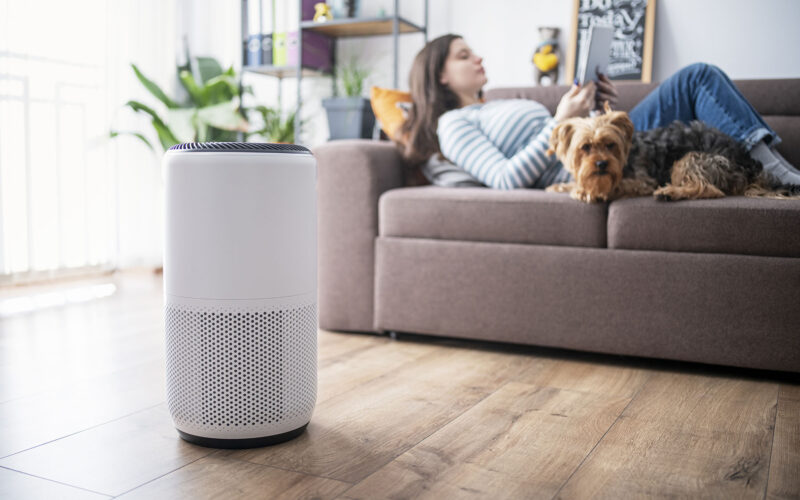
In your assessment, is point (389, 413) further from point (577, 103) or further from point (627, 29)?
point (627, 29)

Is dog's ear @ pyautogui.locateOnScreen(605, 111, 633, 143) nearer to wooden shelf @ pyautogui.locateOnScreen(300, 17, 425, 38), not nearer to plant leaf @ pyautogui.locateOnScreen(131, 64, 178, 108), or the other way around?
wooden shelf @ pyautogui.locateOnScreen(300, 17, 425, 38)

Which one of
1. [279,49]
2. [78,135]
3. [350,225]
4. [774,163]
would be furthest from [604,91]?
[78,135]

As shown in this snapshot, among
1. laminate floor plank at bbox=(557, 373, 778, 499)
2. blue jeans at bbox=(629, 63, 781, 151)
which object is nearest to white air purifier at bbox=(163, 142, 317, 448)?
laminate floor plank at bbox=(557, 373, 778, 499)

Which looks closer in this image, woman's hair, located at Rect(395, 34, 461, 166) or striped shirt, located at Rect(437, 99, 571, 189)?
striped shirt, located at Rect(437, 99, 571, 189)

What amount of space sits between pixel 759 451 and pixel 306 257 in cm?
95

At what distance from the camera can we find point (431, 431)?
143 centimetres

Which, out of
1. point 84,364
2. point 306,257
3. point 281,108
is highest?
point 281,108

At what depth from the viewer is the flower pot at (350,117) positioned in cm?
350

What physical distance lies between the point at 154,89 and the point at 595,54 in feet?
7.85

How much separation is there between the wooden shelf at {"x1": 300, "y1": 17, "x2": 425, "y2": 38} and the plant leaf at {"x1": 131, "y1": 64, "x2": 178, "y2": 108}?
0.82 m

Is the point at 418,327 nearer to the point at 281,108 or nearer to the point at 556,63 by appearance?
the point at 556,63

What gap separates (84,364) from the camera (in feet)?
6.34

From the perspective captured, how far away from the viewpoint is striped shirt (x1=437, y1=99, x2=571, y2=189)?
2.31m

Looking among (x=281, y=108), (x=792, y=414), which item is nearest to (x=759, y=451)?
(x=792, y=414)
